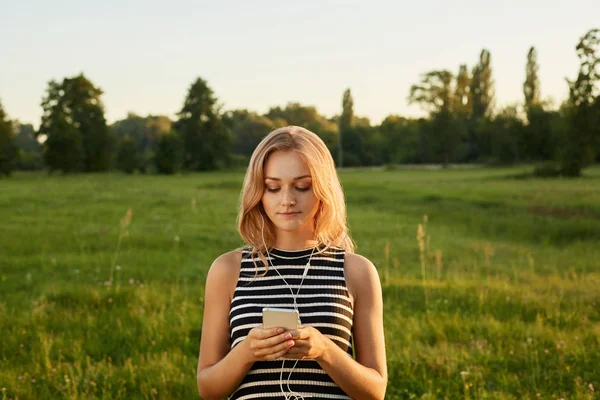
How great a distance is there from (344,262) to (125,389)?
2.88m

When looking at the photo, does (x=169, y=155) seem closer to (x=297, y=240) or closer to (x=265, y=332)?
(x=297, y=240)

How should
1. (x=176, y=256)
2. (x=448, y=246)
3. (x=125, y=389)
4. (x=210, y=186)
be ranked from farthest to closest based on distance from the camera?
(x=210, y=186)
(x=448, y=246)
(x=176, y=256)
(x=125, y=389)

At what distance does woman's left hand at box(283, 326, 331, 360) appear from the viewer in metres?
1.91

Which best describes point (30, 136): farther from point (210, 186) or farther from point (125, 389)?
point (125, 389)

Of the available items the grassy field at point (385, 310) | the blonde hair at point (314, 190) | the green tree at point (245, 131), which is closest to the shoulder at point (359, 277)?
the blonde hair at point (314, 190)

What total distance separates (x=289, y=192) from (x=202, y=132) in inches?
2524

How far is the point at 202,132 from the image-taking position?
65188mm

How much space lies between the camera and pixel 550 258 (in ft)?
37.6

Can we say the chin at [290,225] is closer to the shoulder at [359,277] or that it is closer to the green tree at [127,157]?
the shoulder at [359,277]

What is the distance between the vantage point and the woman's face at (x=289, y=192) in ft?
7.37

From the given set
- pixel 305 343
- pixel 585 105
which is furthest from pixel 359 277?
pixel 585 105

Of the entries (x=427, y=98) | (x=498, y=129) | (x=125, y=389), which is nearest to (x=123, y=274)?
(x=125, y=389)

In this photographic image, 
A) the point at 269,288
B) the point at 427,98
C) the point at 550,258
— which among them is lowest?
the point at 550,258

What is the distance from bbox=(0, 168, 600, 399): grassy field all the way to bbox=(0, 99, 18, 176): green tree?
37240 mm
